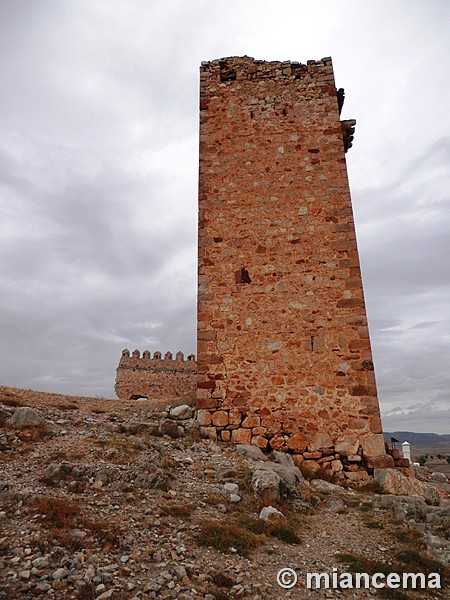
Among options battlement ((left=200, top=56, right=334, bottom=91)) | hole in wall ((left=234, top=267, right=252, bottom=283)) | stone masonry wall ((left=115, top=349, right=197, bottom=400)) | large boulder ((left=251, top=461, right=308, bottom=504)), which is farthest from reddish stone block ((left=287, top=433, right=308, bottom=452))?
stone masonry wall ((left=115, top=349, right=197, bottom=400))

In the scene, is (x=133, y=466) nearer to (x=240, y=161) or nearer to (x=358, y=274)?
(x=358, y=274)

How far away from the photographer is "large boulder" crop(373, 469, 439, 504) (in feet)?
24.4

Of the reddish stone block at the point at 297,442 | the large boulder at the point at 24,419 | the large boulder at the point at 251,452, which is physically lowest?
the large boulder at the point at 251,452

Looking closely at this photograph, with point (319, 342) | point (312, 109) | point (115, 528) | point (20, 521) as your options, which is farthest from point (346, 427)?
point (312, 109)

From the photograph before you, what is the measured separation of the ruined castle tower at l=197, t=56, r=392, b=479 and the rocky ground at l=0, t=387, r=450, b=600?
3.48 ft

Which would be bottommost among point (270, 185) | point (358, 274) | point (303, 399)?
point (303, 399)

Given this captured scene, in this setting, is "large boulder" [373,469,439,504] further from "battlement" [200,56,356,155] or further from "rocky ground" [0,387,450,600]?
"battlement" [200,56,356,155]

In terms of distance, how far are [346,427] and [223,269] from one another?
4384mm

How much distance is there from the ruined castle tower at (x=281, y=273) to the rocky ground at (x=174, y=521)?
1059mm

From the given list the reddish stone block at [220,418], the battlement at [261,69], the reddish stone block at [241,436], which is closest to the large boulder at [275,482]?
the reddish stone block at [241,436]

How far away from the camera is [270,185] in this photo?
34.4 ft

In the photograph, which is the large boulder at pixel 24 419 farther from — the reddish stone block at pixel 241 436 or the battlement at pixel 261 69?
the battlement at pixel 261 69

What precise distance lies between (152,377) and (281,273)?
55.1ft

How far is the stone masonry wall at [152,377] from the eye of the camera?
2423 centimetres
